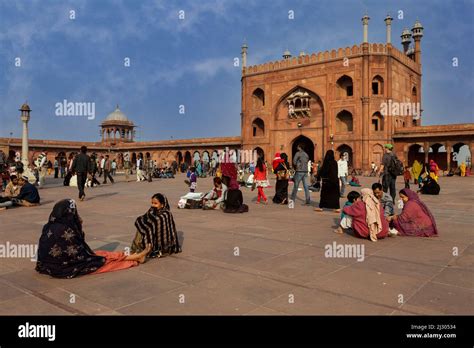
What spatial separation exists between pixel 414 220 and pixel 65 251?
484 centimetres

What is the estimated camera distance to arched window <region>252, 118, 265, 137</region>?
3556 cm

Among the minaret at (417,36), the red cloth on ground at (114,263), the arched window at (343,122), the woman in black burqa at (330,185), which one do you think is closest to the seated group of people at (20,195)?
the red cloth on ground at (114,263)

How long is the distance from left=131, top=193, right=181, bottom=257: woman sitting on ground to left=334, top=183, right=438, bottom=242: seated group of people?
2.74 metres

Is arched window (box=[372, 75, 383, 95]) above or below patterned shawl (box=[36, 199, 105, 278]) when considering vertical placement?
above

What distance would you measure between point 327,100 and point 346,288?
94.1 ft

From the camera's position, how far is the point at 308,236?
5719 mm

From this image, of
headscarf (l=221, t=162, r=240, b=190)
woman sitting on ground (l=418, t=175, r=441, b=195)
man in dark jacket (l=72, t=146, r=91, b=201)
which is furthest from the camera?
woman sitting on ground (l=418, t=175, r=441, b=195)

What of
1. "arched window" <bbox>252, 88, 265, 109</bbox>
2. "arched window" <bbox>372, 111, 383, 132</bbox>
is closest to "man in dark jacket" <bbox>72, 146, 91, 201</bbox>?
"arched window" <bbox>372, 111, 383, 132</bbox>

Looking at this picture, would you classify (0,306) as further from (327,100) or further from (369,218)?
(327,100)

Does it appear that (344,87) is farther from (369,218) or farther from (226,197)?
(369,218)

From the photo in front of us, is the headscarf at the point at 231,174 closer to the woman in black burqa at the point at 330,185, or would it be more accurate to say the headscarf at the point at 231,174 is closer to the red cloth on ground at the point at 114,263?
the woman in black burqa at the point at 330,185

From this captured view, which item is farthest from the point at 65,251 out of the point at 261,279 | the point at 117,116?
the point at 117,116

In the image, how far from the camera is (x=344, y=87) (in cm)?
3084

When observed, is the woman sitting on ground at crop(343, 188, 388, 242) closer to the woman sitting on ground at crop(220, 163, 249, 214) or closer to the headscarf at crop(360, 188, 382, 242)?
the headscarf at crop(360, 188, 382, 242)
